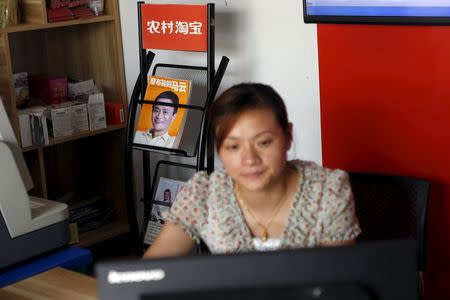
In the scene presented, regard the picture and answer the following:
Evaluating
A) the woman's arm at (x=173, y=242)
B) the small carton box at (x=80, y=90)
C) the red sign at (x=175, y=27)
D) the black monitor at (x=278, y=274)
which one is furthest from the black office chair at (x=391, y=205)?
the small carton box at (x=80, y=90)

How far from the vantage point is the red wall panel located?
2824 millimetres

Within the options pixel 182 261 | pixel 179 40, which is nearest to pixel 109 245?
pixel 179 40

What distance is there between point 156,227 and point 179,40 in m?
0.90

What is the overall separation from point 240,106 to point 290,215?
0.27 metres

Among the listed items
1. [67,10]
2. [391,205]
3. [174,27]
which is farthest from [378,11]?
[67,10]

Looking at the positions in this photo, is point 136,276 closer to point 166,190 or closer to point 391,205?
point 391,205

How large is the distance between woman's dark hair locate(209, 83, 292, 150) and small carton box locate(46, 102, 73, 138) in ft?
7.33

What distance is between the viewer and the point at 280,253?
1083 mm

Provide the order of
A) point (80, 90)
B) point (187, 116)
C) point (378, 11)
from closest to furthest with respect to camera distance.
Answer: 1. point (378, 11)
2. point (187, 116)
3. point (80, 90)

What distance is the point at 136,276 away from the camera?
1.09 metres

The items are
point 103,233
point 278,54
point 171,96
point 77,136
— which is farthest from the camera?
point 103,233

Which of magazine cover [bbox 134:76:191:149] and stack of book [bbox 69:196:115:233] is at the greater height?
magazine cover [bbox 134:76:191:149]

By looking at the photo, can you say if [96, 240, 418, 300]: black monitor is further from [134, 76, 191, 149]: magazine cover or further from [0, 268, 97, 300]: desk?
[134, 76, 191, 149]: magazine cover

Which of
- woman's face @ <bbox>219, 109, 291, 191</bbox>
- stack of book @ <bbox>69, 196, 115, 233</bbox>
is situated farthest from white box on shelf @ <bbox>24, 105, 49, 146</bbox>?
woman's face @ <bbox>219, 109, 291, 191</bbox>
